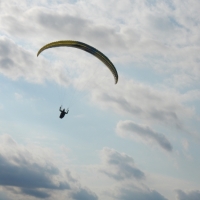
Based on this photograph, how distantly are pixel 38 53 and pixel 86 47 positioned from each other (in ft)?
30.3

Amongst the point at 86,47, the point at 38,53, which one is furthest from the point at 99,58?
the point at 38,53

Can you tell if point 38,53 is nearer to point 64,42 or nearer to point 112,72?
point 64,42

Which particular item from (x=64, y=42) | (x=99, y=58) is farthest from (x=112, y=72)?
(x=64, y=42)

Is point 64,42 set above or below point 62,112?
above

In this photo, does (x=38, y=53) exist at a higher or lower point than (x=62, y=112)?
higher

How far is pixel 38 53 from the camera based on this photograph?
240 ft

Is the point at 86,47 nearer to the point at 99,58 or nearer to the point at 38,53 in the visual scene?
the point at 99,58

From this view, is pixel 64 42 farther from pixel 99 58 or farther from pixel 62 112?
pixel 62 112

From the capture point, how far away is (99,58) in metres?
73.1

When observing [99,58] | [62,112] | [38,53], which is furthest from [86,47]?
[62,112]

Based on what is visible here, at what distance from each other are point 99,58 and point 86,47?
327 centimetres

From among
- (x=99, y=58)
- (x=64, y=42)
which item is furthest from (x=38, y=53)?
(x=99, y=58)

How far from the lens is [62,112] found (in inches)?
3007

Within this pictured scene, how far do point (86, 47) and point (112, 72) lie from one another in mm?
6904
